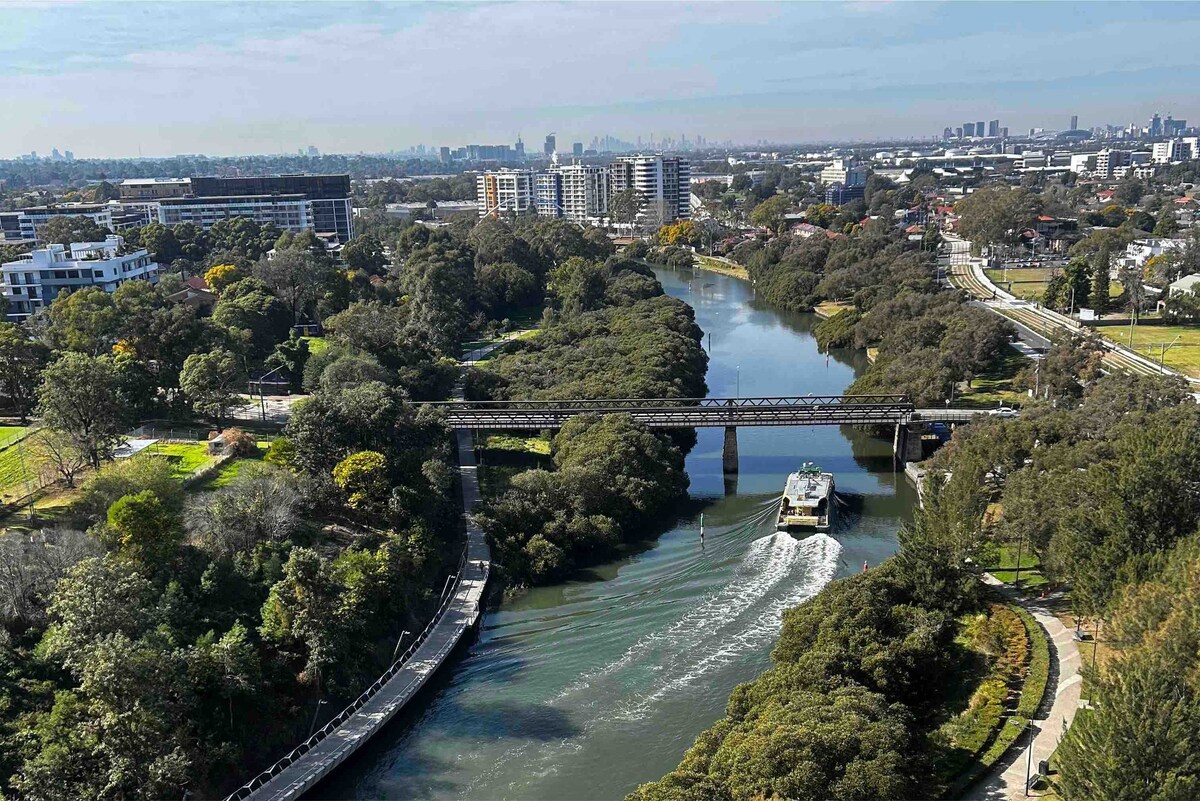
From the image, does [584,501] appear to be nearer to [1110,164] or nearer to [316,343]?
[316,343]

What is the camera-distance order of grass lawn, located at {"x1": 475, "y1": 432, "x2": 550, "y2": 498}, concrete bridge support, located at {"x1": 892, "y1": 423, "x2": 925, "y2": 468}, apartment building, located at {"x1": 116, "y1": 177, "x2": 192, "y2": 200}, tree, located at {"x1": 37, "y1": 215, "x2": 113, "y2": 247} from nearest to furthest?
1. grass lawn, located at {"x1": 475, "y1": 432, "x2": 550, "y2": 498}
2. concrete bridge support, located at {"x1": 892, "y1": 423, "x2": 925, "y2": 468}
3. tree, located at {"x1": 37, "y1": 215, "x2": 113, "y2": 247}
4. apartment building, located at {"x1": 116, "y1": 177, "x2": 192, "y2": 200}

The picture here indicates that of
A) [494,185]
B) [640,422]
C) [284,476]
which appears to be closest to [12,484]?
[284,476]

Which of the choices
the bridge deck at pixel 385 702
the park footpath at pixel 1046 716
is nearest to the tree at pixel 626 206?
the bridge deck at pixel 385 702

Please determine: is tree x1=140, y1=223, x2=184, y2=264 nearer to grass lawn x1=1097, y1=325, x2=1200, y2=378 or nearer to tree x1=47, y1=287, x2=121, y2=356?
tree x1=47, y1=287, x2=121, y2=356

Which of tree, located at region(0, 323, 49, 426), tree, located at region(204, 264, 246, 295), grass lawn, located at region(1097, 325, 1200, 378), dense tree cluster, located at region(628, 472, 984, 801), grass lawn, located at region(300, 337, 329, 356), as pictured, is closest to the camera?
dense tree cluster, located at region(628, 472, 984, 801)

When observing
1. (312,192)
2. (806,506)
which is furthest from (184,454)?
(312,192)

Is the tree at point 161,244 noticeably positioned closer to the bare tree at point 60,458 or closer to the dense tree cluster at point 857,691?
the bare tree at point 60,458

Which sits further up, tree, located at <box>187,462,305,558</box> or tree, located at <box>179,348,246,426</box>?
tree, located at <box>179,348,246,426</box>

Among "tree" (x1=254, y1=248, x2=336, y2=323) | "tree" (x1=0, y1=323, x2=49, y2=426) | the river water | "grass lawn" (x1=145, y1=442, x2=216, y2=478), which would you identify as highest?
"tree" (x1=254, y1=248, x2=336, y2=323)

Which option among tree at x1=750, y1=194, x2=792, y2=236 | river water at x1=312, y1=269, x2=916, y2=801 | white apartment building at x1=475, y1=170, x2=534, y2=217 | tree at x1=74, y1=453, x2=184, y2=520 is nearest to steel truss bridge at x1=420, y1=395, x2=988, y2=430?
river water at x1=312, y1=269, x2=916, y2=801
